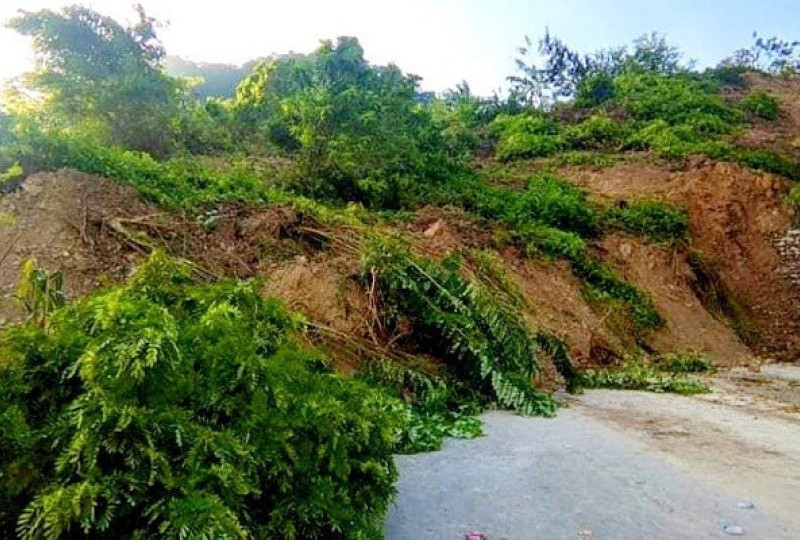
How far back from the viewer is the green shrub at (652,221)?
14539mm

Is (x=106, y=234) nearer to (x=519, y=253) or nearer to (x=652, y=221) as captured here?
(x=519, y=253)

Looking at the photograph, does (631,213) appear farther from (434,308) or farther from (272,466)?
(272,466)

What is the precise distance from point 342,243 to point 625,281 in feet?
22.6

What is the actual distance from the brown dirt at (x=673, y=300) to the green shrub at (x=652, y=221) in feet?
1.29

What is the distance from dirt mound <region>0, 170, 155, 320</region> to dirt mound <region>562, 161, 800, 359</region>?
11783 mm

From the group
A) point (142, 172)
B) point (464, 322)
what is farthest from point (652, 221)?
point (142, 172)

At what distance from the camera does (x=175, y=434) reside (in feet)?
8.36

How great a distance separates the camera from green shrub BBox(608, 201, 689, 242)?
572 inches

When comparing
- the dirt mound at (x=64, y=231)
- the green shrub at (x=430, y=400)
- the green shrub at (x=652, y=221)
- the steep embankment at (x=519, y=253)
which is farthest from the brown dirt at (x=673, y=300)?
the dirt mound at (x=64, y=231)

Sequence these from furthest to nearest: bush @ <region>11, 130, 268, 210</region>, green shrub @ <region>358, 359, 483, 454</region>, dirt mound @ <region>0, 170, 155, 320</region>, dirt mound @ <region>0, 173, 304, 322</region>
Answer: bush @ <region>11, 130, 268, 210</region> < dirt mound @ <region>0, 173, 304, 322</region> < dirt mound @ <region>0, 170, 155, 320</region> < green shrub @ <region>358, 359, 483, 454</region>

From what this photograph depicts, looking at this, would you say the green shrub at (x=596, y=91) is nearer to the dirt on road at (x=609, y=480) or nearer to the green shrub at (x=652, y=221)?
the green shrub at (x=652, y=221)

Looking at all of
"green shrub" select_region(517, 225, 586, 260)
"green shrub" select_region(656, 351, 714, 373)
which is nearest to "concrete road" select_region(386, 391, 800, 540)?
"green shrub" select_region(656, 351, 714, 373)

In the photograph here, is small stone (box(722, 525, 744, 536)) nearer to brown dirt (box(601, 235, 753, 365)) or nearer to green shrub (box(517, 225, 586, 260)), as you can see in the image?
brown dirt (box(601, 235, 753, 365))

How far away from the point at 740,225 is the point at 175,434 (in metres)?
15.9
